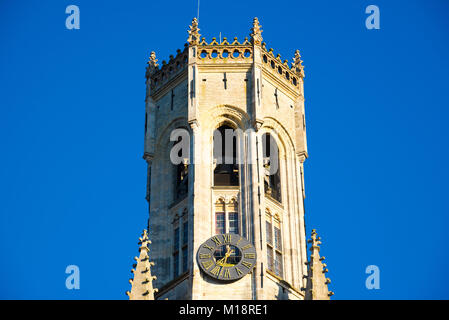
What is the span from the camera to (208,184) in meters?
70.6

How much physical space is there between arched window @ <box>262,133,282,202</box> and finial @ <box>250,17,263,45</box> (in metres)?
4.85

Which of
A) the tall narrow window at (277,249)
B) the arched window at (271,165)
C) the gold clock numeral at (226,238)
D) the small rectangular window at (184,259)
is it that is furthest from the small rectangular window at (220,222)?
the arched window at (271,165)

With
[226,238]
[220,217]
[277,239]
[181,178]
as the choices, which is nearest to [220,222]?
[220,217]

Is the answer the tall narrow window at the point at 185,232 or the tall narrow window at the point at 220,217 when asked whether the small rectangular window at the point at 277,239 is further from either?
the tall narrow window at the point at 185,232

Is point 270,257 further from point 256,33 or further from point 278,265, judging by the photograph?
point 256,33

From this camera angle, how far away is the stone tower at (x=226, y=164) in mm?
68562

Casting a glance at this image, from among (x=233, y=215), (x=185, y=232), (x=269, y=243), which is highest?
(x=233, y=215)

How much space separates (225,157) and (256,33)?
7102 mm

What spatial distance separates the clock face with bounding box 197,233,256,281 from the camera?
6725 cm

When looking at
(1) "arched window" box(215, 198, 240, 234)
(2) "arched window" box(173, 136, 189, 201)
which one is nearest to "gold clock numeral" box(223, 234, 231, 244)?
(1) "arched window" box(215, 198, 240, 234)

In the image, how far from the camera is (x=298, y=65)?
78438mm

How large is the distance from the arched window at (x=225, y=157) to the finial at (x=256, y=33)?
4.81m
